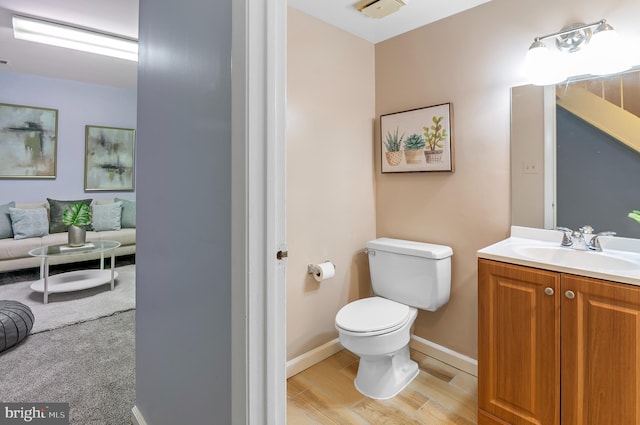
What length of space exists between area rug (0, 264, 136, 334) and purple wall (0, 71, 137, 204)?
1.28m

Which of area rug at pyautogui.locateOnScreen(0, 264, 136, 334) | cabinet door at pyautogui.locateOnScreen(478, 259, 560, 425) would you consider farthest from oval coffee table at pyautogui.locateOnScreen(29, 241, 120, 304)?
cabinet door at pyautogui.locateOnScreen(478, 259, 560, 425)

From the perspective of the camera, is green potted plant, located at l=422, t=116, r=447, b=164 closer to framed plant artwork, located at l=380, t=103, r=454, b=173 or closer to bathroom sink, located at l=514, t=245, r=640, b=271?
framed plant artwork, located at l=380, t=103, r=454, b=173

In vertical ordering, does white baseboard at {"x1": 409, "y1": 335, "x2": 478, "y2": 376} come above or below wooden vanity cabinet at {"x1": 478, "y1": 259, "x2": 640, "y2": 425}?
below

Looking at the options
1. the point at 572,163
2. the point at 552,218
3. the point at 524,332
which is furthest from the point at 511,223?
the point at 524,332

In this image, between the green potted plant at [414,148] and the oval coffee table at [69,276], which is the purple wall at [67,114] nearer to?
the oval coffee table at [69,276]

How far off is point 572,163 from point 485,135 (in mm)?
451

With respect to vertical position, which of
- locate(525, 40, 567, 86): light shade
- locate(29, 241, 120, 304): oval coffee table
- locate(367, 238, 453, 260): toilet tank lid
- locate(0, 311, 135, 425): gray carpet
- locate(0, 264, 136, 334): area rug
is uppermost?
locate(525, 40, 567, 86): light shade

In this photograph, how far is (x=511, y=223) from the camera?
187 centimetres

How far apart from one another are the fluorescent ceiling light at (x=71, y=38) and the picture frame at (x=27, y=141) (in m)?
1.57

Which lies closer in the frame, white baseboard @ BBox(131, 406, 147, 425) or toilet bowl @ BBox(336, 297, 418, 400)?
white baseboard @ BBox(131, 406, 147, 425)

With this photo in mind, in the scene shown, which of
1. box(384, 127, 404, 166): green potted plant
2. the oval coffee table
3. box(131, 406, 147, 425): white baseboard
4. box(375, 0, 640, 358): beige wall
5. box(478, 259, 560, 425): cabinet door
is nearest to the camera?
box(478, 259, 560, 425): cabinet door

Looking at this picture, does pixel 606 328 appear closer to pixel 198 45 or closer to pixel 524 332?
pixel 524 332

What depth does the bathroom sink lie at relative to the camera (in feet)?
4.61

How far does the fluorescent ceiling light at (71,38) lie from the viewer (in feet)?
8.68
